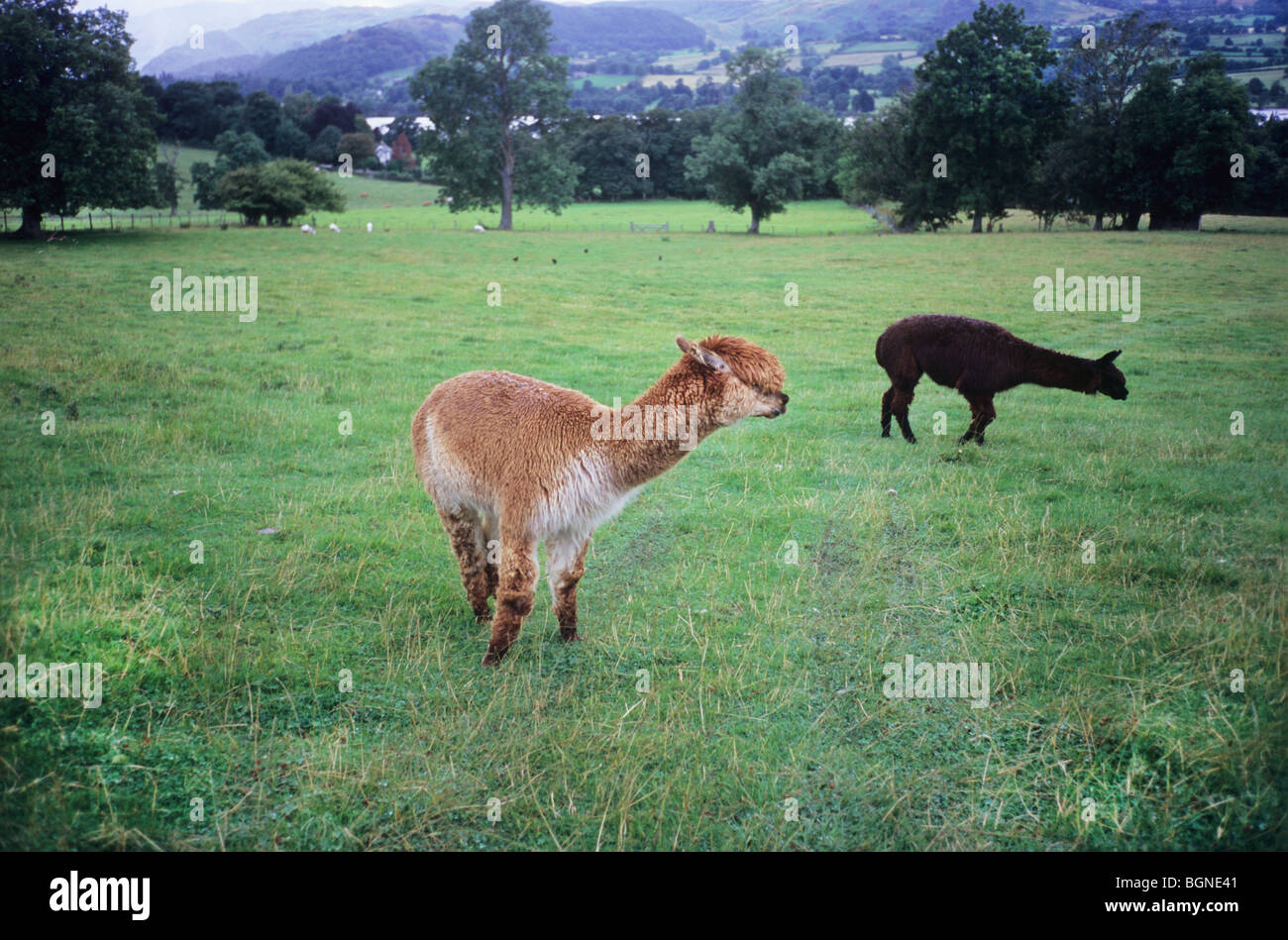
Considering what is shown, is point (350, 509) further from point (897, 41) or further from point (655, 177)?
point (655, 177)

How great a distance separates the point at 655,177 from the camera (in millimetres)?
80188

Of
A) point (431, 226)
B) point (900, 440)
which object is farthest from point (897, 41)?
point (900, 440)

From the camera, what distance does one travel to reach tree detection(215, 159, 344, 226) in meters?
50.8

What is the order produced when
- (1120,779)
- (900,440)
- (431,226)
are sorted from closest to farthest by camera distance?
(1120,779) → (900,440) → (431,226)

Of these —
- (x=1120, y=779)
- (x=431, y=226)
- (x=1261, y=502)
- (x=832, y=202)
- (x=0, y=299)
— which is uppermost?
(x=832, y=202)

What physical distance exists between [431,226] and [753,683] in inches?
2219

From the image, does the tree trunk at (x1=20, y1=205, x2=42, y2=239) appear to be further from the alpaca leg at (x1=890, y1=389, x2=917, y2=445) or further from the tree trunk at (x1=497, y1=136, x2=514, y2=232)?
the alpaca leg at (x1=890, y1=389, x2=917, y2=445)

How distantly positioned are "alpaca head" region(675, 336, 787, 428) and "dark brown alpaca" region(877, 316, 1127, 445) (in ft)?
23.0

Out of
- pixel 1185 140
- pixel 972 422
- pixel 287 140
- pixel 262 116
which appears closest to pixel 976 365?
pixel 972 422

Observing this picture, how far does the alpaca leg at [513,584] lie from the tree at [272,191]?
176ft

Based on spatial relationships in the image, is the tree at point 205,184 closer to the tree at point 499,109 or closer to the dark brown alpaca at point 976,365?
the tree at point 499,109

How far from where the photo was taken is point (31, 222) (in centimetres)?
3356

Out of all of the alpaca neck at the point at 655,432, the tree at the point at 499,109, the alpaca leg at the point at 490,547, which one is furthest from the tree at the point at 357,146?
the alpaca neck at the point at 655,432

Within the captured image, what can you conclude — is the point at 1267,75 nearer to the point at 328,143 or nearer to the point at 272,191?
the point at 272,191
